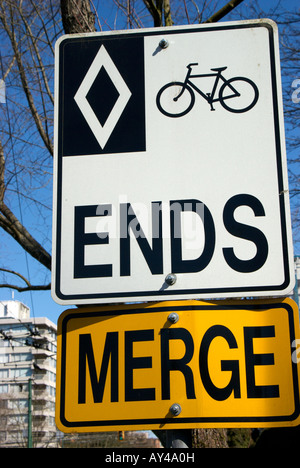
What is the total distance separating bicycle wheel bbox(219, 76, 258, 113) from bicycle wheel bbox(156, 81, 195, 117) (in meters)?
0.09

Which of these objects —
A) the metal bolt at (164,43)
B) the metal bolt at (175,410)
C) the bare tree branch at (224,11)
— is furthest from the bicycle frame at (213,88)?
the bare tree branch at (224,11)

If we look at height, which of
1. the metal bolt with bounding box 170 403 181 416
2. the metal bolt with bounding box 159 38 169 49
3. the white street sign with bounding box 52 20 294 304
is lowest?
the metal bolt with bounding box 170 403 181 416

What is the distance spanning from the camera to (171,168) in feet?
4.75

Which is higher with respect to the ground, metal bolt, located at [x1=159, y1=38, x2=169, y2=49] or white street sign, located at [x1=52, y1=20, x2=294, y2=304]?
metal bolt, located at [x1=159, y1=38, x2=169, y2=49]

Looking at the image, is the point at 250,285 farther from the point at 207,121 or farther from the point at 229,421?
the point at 207,121

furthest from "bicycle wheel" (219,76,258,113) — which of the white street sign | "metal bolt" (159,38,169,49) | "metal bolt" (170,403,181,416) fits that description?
"metal bolt" (170,403,181,416)

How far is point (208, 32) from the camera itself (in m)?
1.55

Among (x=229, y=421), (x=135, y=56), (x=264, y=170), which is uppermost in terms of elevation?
(x=135, y=56)

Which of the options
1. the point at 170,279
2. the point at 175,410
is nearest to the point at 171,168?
the point at 170,279

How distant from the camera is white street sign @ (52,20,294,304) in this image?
4.52 feet

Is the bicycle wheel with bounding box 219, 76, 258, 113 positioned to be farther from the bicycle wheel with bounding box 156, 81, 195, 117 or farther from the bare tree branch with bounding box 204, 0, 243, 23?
the bare tree branch with bounding box 204, 0, 243, 23

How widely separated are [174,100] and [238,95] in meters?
0.17

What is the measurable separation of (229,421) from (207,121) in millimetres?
765

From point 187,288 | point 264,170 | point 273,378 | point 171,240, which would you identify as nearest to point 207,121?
point 264,170
